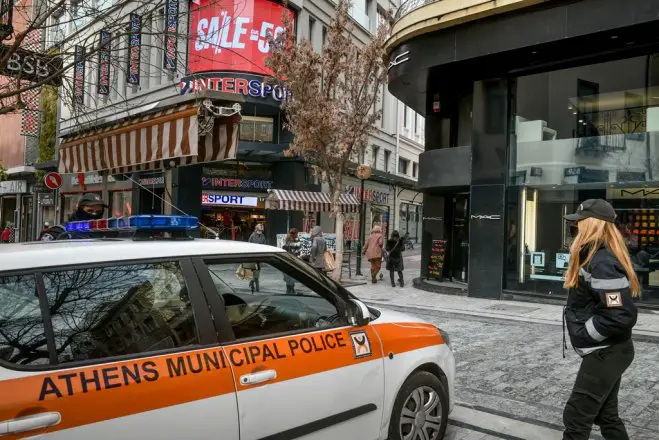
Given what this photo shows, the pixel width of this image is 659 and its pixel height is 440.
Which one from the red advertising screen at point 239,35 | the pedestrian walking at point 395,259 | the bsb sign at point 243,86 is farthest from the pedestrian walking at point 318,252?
the red advertising screen at point 239,35

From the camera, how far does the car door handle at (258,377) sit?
270 cm

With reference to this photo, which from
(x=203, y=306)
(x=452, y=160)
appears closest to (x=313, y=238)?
(x=452, y=160)

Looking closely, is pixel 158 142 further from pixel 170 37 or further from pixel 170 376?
pixel 170 376

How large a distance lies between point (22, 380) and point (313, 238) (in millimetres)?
11598

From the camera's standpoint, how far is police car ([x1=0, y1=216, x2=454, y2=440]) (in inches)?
88.1

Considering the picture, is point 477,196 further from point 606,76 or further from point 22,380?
point 22,380

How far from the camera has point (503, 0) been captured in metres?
11.1

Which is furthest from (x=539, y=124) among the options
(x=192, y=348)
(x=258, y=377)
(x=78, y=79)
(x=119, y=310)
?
(x=119, y=310)

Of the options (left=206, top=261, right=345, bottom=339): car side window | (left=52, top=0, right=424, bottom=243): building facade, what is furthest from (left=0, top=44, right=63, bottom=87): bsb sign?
(left=52, top=0, right=424, bottom=243): building facade

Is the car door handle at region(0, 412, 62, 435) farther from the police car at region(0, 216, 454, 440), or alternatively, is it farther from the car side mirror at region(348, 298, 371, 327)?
the car side mirror at region(348, 298, 371, 327)

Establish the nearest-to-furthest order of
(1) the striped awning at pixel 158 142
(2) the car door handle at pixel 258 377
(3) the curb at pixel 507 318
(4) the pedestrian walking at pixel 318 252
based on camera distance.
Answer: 1. (2) the car door handle at pixel 258 377
2. (1) the striped awning at pixel 158 142
3. (3) the curb at pixel 507 318
4. (4) the pedestrian walking at pixel 318 252

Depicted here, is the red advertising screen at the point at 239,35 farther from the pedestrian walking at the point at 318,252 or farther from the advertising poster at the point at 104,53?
the advertising poster at the point at 104,53

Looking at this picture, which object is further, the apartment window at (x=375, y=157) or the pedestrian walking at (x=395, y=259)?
the apartment window at (x=375, y=157)

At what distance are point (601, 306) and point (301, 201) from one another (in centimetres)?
1926
